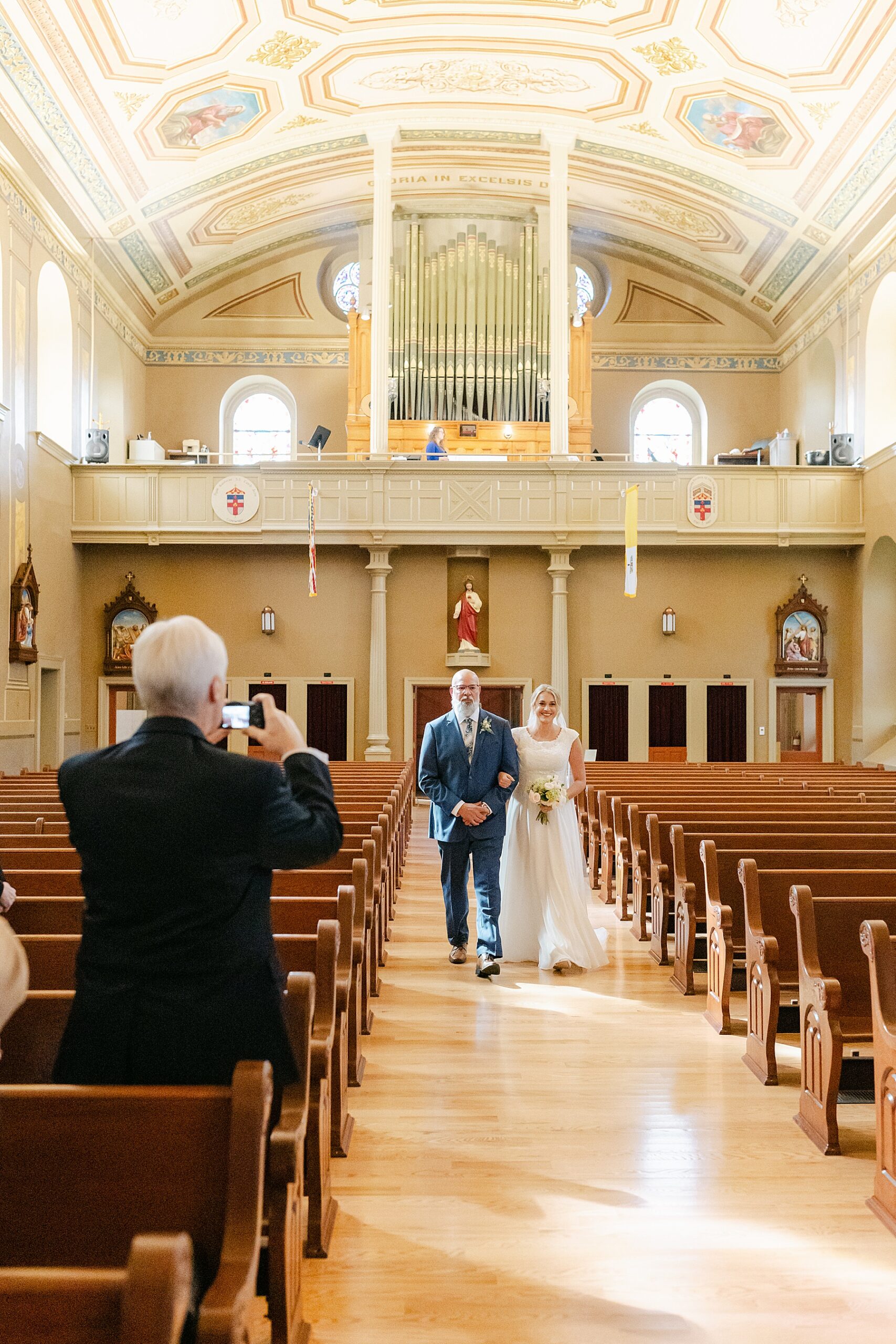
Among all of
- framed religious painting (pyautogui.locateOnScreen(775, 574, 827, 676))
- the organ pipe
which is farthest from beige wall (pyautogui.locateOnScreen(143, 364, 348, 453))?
framed religious painting (pyautogui.locateOnScreen(775, 574, 827, 676))

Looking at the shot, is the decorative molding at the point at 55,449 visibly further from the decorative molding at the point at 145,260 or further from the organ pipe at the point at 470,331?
the organ pipe at the point at 470,331

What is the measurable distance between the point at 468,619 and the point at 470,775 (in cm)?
1032

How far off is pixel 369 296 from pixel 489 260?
83.0 inches

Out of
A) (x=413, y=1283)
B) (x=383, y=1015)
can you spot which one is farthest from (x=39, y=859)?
(x=413, y=1283)

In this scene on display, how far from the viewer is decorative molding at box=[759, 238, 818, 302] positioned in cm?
1634

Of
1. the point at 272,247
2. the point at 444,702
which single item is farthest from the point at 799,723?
the point at 272,247

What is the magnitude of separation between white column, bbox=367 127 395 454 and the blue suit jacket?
34.0 feet

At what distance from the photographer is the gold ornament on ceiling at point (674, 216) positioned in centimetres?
1705

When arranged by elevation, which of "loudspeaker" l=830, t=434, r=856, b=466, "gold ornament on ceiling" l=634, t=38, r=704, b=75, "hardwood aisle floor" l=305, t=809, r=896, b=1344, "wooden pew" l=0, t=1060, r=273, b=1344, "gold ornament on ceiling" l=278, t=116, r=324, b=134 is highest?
"gold ornament on ceiling" l=278, t=116, r=324, b=134

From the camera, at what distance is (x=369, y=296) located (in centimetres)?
1847

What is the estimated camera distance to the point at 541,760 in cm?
629

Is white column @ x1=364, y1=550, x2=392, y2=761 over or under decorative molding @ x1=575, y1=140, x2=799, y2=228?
under

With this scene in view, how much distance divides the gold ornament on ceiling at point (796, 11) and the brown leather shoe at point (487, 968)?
37.2 ft

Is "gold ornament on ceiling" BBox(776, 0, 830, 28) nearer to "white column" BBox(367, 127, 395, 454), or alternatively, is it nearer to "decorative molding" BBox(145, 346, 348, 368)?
"white column" BBox(367, 127, 395, 454)
